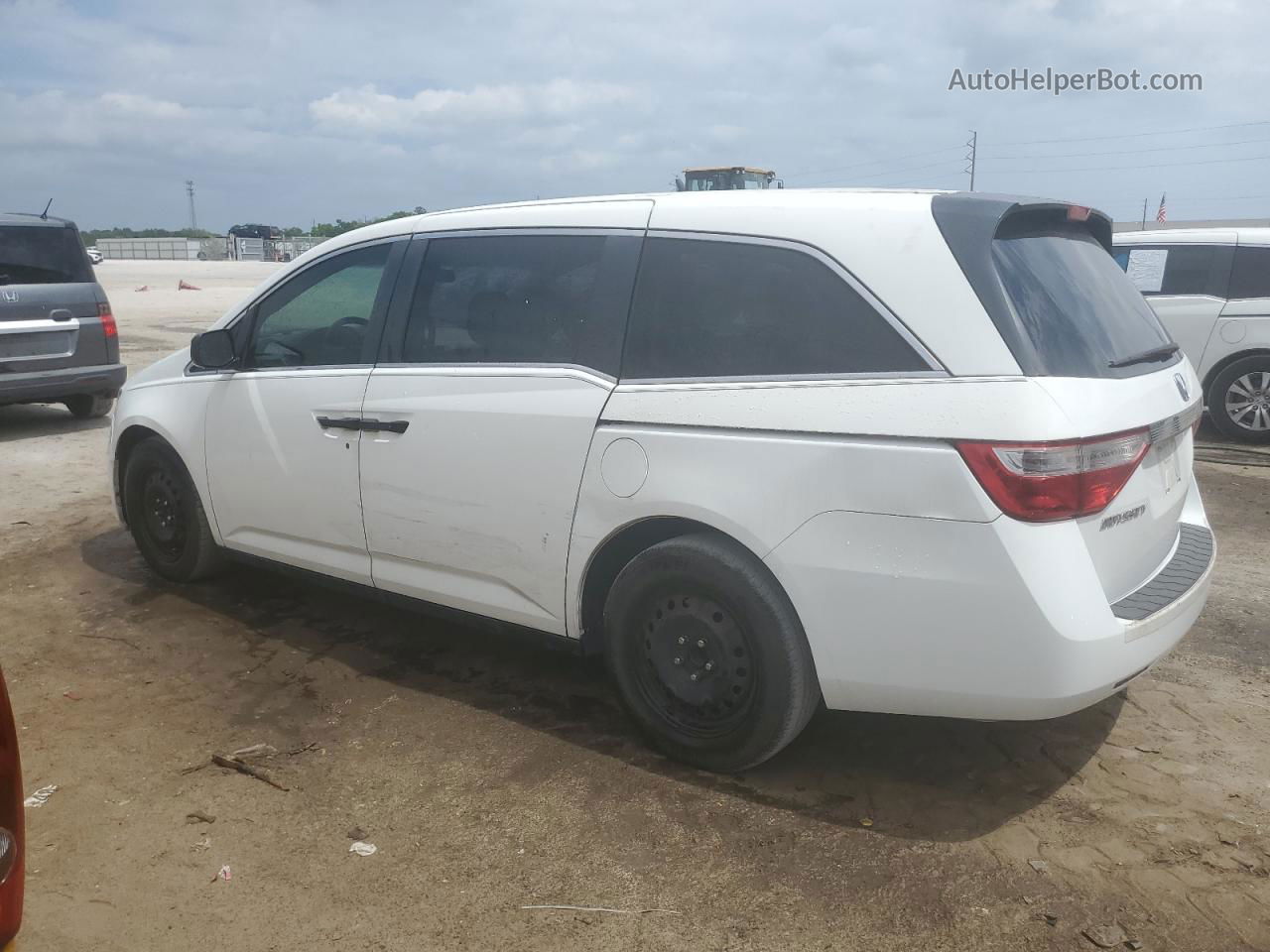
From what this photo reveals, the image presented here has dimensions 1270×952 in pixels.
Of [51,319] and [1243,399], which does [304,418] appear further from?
[1243,399]

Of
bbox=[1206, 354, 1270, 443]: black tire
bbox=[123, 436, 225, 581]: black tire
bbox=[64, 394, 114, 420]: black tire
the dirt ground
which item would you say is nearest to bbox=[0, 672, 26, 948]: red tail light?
the dirt ground

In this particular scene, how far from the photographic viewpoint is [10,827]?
6.31ft

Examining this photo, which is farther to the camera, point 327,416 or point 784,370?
point 327,416

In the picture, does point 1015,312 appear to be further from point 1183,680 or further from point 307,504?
point 307,504

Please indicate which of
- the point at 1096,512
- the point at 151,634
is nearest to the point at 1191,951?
the point at 1096,512

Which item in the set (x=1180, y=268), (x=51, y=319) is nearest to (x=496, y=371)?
(x=51, y=319)

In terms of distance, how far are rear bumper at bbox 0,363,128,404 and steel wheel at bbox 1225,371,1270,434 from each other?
9.97 meters

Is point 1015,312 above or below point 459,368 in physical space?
above

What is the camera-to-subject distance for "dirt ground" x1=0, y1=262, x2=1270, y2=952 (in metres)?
2.73

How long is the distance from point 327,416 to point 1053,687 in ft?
9.38

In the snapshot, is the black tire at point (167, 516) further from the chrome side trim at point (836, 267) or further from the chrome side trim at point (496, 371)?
the chrome side trim at point (836, 267)

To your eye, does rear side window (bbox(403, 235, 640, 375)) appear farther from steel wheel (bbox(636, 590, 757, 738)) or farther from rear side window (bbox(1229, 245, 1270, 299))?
rear side window (bbox(1229, 245, 1270, 299))

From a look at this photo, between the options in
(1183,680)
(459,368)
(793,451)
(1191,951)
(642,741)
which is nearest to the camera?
(1191,951)

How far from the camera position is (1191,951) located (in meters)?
2.57
